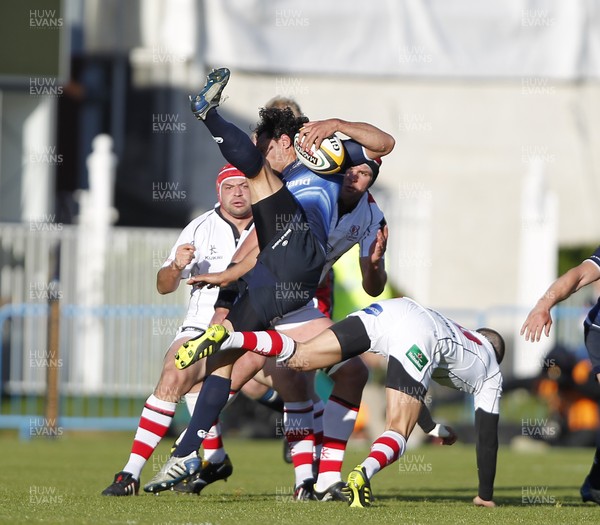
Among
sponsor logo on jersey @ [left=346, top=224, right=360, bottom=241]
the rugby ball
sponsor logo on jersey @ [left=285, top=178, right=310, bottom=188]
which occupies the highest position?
the rugby ball

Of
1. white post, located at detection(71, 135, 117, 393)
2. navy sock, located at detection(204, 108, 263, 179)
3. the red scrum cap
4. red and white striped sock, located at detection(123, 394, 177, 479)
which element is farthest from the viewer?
white post, located at detection(71, 135, 117, 393)

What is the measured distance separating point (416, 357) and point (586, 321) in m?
1.49

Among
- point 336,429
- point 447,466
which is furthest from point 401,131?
point 336,429

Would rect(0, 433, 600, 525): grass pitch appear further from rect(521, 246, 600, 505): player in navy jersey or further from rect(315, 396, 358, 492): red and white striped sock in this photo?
rect(315, 396, 358, 492): red and white striped sock

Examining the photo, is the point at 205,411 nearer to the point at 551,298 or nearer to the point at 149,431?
the point at 149,431

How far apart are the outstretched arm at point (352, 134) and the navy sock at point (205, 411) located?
58.3 inches

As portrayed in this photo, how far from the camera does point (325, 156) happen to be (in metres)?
7.77

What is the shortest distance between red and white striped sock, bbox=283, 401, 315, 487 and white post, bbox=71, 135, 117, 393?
8.60 m

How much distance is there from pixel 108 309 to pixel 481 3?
12.8 metres

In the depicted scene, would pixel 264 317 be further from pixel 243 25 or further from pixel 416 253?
pixel 243 25

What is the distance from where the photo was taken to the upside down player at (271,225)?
7.40 metres

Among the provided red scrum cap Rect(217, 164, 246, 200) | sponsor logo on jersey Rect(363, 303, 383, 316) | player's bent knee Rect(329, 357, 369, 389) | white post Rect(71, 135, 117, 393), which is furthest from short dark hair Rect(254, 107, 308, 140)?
white post Rect(71, 135, 117, 393)

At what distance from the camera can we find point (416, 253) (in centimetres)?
2164

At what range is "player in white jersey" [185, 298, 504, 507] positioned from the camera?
23.8 ft
